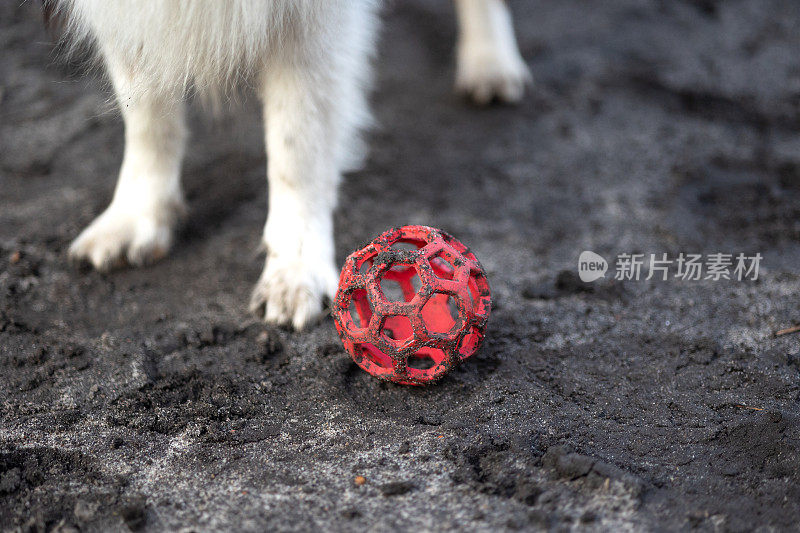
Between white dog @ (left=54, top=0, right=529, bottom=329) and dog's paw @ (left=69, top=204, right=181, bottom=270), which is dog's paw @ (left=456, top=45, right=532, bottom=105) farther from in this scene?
dog's paw @ (left=69, top=204, right=181, bottom=270)

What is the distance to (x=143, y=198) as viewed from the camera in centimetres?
234

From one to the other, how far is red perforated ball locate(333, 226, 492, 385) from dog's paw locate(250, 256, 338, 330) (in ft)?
0.94

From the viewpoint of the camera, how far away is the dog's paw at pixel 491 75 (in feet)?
10.8

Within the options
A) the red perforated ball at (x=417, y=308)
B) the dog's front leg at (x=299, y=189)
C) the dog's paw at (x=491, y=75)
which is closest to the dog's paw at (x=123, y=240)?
the dog's front leg at (x=299, y=189)

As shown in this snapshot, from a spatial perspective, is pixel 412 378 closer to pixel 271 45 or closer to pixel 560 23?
pixel 271 45

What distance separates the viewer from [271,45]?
1887mm

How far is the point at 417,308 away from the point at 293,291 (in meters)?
0.56

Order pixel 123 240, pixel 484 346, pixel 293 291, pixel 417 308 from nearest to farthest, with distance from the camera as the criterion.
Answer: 1. pixel 417 308
2. pixel 484 346
3. pixel 293 291
4. pixel 123 240

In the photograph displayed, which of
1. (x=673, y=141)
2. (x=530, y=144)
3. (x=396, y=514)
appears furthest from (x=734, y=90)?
(x=396, y=514)

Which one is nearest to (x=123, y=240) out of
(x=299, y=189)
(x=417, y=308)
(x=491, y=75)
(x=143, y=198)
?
(x=143, y=198)

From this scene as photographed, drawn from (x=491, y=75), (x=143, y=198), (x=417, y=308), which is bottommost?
(x=143, y=198)

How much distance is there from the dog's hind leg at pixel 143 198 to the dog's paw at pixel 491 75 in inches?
56.4

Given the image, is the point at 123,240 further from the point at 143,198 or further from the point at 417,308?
the point at 417,308

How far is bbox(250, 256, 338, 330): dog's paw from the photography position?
2.03 m
